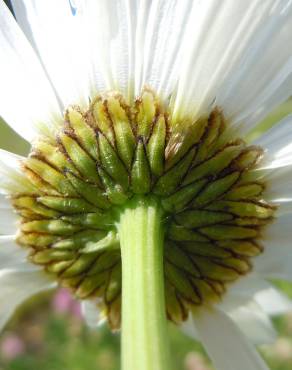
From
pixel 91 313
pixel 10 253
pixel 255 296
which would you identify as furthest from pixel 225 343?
pixel 10 253

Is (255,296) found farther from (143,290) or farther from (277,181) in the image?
(143,290)

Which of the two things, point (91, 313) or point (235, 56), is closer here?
point (235, 56)

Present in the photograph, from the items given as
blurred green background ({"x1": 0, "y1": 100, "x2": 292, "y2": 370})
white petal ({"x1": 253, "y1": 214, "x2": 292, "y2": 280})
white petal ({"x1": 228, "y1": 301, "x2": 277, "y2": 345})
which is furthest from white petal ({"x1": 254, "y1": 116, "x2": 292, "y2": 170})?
blurred green background ({"x1": 0, "y1": 100, "x2": 292, "y2": 370})

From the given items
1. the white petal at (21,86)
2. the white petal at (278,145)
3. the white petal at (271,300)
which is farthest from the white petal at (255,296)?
the white petal at (21,86)

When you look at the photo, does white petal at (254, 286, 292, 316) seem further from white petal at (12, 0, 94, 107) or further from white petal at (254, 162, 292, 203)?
white petal at (12, 0, 94, 107)

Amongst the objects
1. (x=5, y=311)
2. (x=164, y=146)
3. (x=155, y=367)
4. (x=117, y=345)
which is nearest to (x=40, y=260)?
(x=5, y=311)

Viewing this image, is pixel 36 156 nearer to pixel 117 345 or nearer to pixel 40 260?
pixel 40 260
